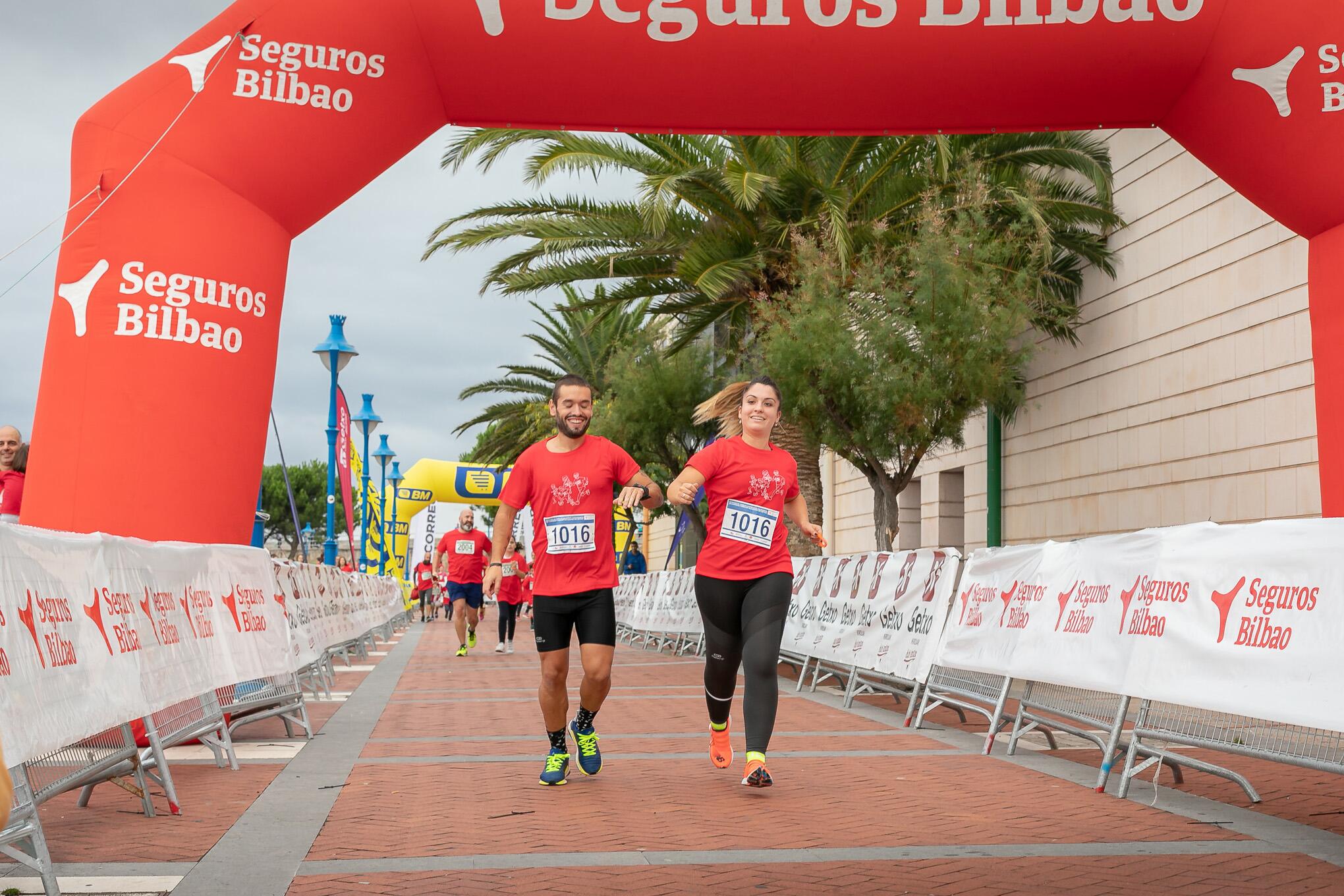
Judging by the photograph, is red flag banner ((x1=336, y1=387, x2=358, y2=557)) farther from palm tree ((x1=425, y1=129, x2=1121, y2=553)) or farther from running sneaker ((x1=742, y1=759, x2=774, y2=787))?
running sneaker ((x1=742, y1=759, x2=774, y2=787))

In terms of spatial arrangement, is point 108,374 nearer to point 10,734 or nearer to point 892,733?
point 10,734

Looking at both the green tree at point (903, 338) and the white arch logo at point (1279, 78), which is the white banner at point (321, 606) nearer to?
the green tree at point (903, 338)

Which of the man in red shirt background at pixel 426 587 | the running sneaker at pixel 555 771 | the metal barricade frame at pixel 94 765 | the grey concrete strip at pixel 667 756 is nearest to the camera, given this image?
the metal barricade frame at pixel 94 765

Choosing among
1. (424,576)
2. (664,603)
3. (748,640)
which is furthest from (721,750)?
(424,576)

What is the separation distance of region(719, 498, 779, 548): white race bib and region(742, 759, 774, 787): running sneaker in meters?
1.08

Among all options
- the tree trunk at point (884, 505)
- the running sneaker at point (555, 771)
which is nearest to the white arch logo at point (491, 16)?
the running sneaker at point (555, 771)

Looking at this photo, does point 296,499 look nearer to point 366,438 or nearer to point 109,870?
point 366,438

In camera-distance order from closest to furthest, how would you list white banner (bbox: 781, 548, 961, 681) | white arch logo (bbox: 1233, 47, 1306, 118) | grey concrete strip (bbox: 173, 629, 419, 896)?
1. grey concrete strip (bbox: 173, 629, 419, 896)
2. white arch logo (bbox: 1233, 47, 1306, 118)
3. white banner (bbox: 781, 548, 961, 681)

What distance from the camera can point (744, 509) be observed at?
6.99 metres

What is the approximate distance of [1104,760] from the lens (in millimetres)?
6949

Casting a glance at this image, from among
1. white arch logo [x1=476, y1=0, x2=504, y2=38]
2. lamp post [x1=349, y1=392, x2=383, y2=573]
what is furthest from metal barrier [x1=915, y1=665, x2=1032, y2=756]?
lamp post [x1=349, y1=392, x2=383, y2=573]

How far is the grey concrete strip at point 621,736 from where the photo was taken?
915 centimetres

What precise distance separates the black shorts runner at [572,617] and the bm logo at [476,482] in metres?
50.8

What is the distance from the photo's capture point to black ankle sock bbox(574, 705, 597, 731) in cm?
734
